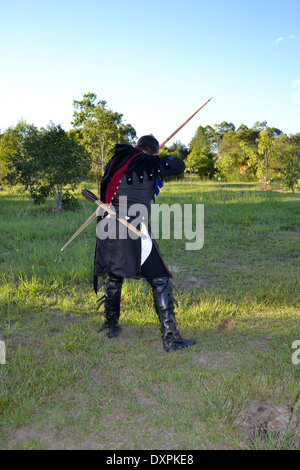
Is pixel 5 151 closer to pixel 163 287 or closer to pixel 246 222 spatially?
pixel 246 222

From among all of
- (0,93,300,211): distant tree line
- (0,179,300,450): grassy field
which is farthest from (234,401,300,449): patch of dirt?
(0,93,300,211): distant tree line

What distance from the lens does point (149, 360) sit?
3.49 metres

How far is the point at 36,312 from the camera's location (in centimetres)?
465

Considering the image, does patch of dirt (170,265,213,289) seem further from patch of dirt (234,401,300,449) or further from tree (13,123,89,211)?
tree (13,123,89,211)

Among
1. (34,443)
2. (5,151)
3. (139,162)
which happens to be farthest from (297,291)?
(5,151)

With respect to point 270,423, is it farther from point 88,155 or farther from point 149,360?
point 88,155

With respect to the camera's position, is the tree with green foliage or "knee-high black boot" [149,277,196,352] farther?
the tree with green foliage

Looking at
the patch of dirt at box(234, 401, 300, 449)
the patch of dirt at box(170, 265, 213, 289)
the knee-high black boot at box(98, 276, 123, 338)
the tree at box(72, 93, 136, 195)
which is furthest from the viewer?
the tree at box(72, 93, 136, 195)

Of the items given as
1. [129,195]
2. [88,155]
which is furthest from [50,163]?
[129,195]

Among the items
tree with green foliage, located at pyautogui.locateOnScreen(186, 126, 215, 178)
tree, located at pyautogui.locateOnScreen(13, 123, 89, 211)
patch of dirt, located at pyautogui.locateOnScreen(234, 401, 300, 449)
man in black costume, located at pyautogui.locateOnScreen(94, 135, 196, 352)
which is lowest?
patch of dirt, located at pyautogui.locateOnScreen(234, 401, 300, 449)

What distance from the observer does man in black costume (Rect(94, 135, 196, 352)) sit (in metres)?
3.64

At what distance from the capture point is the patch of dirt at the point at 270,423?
2.51 metres

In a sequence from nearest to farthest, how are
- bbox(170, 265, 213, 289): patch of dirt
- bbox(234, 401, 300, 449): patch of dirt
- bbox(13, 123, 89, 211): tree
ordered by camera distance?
1. bbox(234, 401, 300, 449): patch of dirt
2. bbox(170, 265, 213, 289): patch of dirt
3. bbox(13, 123, 89, 211): tree
